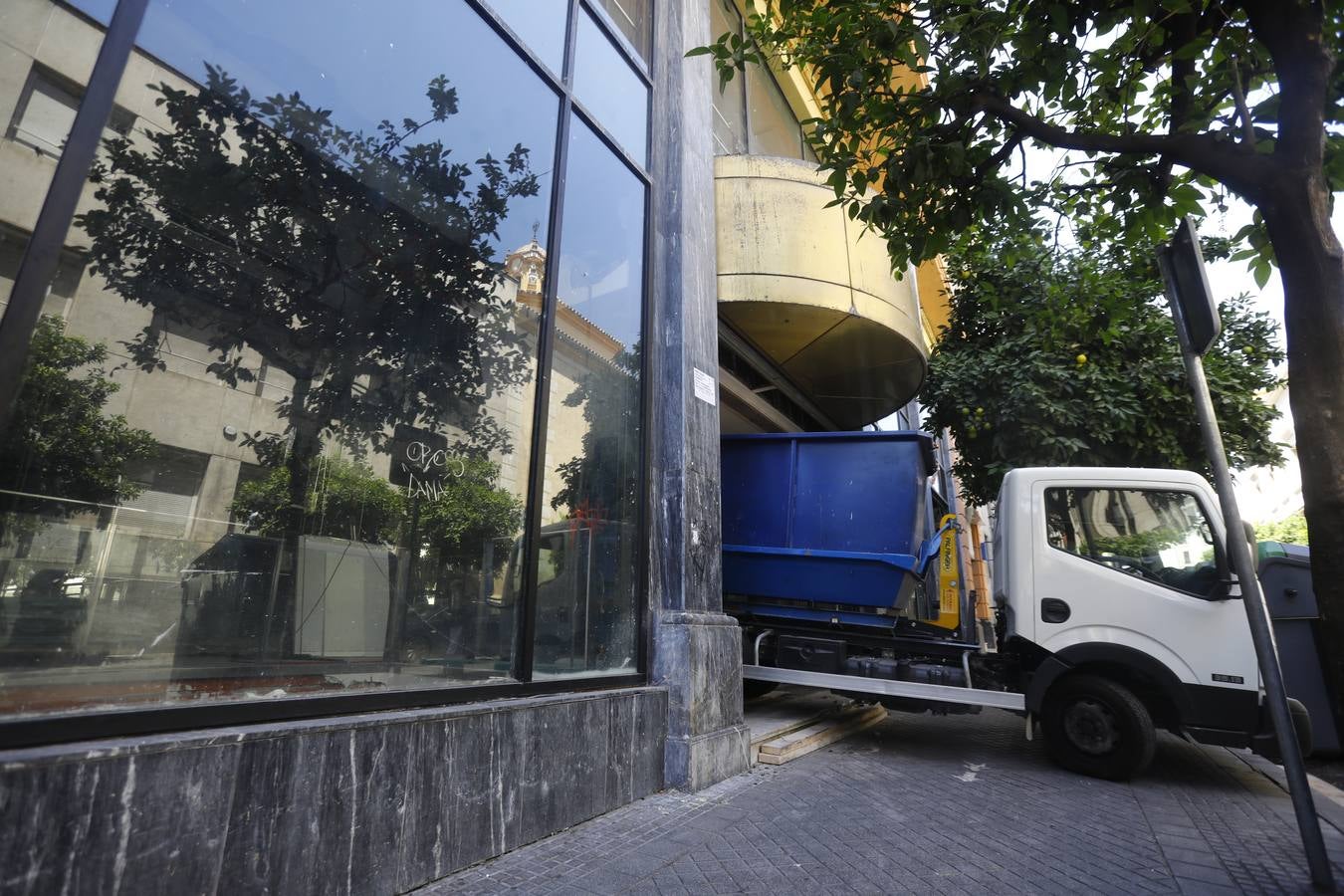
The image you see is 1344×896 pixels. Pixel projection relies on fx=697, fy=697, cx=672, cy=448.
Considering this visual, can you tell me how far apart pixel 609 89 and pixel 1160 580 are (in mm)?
5642

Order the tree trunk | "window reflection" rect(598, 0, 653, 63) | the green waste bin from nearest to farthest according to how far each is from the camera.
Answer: the tree trunk
"window reflection" rect(598, 0, 653, 63)
the green waste bin

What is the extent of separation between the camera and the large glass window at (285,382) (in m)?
2.18

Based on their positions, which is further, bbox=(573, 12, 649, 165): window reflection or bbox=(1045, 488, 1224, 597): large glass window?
bbox=(1045, 488, 1224, 597): large glass window

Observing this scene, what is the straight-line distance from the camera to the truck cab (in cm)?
504

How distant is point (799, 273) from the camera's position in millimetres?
7262

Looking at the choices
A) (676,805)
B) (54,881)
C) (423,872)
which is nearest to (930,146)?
(676,805)

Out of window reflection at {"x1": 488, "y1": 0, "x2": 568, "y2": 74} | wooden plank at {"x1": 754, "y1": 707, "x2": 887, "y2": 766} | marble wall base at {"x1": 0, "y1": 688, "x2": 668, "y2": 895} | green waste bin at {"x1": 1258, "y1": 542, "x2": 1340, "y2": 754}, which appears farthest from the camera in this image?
green waste bin at {"x1": 1258, "y1": 542, "x2": 1340, "y2": 754}

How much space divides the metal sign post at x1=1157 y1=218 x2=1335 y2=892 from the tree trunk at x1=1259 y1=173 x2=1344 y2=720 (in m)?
0.74

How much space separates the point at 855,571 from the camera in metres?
6.58

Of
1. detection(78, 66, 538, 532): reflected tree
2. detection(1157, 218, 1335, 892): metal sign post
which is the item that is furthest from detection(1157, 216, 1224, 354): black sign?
detection(78, 66, 538, 532): reflected tree

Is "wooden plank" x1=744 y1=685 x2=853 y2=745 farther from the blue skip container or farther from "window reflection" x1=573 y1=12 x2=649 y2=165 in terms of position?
"window reflection" x1=573 y1=12 x2=649 y2=165

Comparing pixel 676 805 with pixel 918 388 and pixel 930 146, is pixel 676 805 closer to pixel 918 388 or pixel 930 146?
pixel 930 146

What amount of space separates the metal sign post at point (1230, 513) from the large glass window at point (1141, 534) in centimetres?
207

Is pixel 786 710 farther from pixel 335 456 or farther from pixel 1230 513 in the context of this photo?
pixel 335 456
